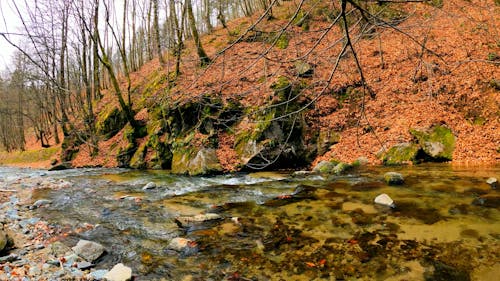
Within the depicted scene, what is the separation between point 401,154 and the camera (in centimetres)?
1003

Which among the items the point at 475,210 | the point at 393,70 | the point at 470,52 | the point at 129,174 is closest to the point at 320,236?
the point at 475,210

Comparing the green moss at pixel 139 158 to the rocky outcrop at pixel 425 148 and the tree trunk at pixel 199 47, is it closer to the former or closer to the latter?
the tree trunk at pixel 199 47

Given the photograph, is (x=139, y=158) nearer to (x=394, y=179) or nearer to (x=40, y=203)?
(x=40, y=203)

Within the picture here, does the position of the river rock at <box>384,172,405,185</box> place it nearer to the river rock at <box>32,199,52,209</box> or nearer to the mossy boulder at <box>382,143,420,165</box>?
the mossy boulder at <box>382,143,420,165</box>

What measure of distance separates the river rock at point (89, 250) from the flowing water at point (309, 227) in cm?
20

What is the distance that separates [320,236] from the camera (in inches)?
197

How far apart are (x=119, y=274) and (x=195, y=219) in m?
2.13

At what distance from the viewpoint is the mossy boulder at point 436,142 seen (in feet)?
31.6

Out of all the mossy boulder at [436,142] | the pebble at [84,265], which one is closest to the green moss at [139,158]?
the pebble at [84,265]

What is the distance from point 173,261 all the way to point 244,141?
7595mm

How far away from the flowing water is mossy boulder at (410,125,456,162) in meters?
0.76

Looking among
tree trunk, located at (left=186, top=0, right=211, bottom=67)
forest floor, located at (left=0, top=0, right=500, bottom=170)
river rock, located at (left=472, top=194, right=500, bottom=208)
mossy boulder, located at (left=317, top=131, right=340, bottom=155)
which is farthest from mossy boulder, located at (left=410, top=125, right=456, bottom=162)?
tree trunk, located at (left=186, top=0, right=211, bottom=67)

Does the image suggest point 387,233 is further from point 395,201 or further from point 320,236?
point 395,201

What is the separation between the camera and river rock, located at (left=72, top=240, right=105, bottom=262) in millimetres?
4637
